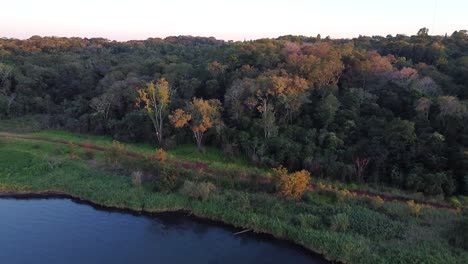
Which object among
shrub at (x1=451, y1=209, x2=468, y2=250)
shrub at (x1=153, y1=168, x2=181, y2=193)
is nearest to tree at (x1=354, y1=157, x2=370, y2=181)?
shrub at (x1=451, y1=209, x2=468, y2=250)

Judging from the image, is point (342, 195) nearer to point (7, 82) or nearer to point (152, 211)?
point (152, 211)

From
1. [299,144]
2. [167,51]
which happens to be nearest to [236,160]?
[299,144]

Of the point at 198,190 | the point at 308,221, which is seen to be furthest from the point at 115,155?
the point at 308,221

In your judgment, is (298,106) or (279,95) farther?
(298,106)

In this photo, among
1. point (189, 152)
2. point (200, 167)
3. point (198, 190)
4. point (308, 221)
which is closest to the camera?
point (308, 221)

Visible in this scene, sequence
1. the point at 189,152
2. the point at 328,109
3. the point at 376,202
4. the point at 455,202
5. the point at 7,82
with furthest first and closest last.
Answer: the point at 7,82, the point at 189,152, the point at 328,109, the point at 455,202, the point at 376,202

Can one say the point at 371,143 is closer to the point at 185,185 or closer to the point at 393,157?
the point at 393,157

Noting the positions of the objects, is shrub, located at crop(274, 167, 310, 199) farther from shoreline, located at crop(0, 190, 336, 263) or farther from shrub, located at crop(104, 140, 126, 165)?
shrub, located at crop(104, 140, 126, 165)
